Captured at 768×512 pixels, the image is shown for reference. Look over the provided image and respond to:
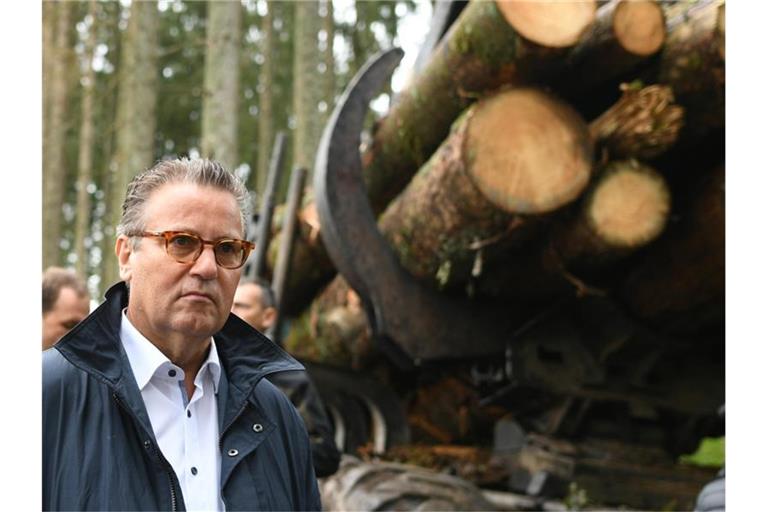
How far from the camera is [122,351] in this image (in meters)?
1.86

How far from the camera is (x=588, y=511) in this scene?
554cm

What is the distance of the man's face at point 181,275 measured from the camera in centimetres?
191

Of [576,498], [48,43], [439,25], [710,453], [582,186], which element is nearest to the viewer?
[582,186]

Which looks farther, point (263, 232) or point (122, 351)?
point (263, 232)

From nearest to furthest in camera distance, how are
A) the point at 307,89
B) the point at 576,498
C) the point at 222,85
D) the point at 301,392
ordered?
1. the point at 301,392
2. the point at 576,498
3. the point at 222,85
4. the point at 307,89

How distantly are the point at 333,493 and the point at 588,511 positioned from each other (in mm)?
1439

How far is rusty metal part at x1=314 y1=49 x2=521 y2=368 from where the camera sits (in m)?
5.12

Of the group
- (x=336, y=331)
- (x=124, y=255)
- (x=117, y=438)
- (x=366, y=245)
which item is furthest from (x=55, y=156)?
(x=117, y=438)

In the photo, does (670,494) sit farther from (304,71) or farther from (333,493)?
(304,71)

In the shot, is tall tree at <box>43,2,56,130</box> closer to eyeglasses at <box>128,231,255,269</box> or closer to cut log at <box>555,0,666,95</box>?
cut log at <box>555,0,666,95</box>

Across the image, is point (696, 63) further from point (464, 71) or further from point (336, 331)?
point (336, 331)

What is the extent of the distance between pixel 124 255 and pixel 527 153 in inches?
105

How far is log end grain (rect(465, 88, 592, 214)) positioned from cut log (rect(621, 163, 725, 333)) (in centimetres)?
75

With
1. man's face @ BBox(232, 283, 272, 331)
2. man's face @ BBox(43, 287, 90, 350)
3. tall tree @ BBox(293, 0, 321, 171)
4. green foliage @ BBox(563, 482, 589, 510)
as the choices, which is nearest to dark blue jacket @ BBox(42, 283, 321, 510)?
man's face @ BBox(232, 283, 272, 331)
